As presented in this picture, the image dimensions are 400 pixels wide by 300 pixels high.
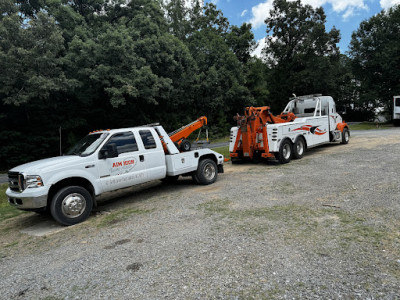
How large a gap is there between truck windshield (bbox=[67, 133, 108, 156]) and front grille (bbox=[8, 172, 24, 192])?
1259 millimetres

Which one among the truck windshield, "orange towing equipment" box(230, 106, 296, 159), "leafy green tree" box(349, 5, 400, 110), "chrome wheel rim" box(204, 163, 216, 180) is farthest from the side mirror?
"leafy green tree" box(349, 5, 400, 110)

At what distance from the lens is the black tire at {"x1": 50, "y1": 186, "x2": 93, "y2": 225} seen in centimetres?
546

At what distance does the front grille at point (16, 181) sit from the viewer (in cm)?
542

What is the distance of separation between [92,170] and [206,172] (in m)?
3.54

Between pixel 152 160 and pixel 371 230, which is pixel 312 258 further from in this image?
pixel 152 160

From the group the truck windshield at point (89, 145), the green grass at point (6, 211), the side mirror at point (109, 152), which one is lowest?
the green grass at point (6, 211)

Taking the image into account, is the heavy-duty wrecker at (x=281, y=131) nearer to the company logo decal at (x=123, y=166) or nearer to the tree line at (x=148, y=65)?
the company logo decal at (x=123, y=166)

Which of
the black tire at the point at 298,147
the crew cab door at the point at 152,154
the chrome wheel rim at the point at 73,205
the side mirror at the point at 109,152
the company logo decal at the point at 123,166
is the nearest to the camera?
the chrome wheel rim at the point at 73,205

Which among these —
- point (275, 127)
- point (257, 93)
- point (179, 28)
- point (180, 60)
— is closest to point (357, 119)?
point (257, 93)

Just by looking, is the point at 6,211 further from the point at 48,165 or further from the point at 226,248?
the point at 226,248

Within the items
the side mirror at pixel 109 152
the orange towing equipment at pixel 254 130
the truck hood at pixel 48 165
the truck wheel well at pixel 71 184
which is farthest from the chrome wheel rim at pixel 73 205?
the orange towing equipment at pixel 254 130

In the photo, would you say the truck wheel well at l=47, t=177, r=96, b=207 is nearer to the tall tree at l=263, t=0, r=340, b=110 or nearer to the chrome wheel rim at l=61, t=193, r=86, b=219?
the chrome wheel rim at l=61, t=193, r=86, b=219

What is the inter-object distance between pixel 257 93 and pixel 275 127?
2838 centimetres

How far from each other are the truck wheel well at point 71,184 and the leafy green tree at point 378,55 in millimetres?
33143
